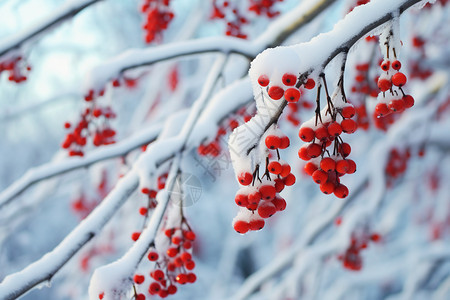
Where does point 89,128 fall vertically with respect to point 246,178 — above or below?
above

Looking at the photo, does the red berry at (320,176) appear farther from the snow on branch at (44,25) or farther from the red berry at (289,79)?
the snow on branch at (44,25)

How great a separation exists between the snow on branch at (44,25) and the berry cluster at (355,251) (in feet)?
7.98

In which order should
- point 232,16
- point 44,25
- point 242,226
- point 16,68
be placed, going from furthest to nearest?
1. point 232,16
2. point 16,68
3. point 44,25
4. point 242,226

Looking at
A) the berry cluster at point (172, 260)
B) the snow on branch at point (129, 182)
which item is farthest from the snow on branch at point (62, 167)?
the berry cluster at point (172, 260)

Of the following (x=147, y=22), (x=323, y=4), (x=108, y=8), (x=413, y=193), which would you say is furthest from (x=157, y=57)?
(x=108, y=8)

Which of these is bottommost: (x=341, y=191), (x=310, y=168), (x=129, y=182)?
(x=341, y=191)

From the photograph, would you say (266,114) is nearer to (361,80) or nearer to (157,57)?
(157,57)

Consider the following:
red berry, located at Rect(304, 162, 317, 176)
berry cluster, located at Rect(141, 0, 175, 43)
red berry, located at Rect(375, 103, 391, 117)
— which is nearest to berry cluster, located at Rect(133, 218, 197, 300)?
red berry, located at Rect(304, 162, 317, 176)

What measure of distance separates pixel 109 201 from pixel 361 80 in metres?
1.61

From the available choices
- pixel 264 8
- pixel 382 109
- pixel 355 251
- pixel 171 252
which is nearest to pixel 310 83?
pixel 382 109

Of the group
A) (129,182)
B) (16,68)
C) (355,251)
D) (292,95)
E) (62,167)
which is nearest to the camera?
(292,95)

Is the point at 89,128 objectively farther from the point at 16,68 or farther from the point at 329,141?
the point at 329,141

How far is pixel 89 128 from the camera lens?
2121mm

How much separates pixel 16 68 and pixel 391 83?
1.98 metres
